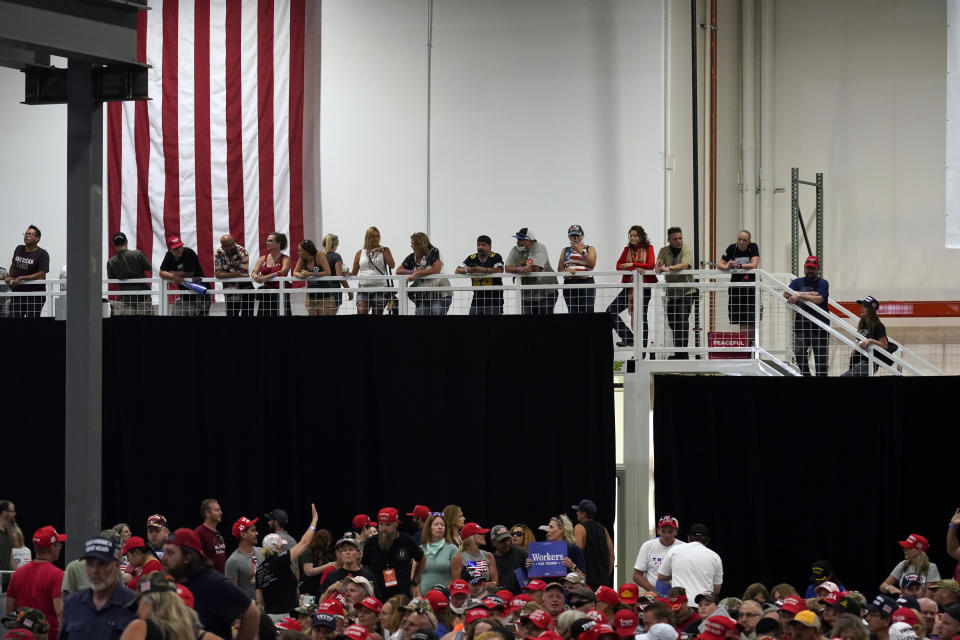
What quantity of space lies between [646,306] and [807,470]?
2.55 meters

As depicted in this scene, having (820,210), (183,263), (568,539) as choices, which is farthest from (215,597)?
(820,210)

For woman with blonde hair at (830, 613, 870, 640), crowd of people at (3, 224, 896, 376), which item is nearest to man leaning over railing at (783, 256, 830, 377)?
crowd of people at (3, 224, 896, 376)

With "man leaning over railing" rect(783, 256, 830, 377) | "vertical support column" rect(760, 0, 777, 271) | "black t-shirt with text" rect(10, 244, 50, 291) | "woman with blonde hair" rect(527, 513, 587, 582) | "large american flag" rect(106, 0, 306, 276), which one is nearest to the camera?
"woman with blonde hair" rect(527, 513, 587, 582)

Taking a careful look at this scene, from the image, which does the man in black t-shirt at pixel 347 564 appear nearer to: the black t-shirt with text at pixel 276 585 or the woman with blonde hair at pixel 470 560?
the black t-shirt with text at pixel 276 585

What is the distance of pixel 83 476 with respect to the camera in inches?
420

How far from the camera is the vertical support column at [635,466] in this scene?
49.3ft

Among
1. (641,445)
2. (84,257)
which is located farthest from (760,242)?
(84,257)

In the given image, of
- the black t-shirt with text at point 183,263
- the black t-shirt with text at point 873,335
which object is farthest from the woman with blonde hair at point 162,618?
the black t-shirt with text at point 183,263

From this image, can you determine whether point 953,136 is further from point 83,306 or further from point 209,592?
point 209,592

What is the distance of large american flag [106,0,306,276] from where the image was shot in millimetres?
19062

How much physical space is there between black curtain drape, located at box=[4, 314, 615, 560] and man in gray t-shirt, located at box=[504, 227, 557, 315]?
1.75 feet

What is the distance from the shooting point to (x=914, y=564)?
13281 mm

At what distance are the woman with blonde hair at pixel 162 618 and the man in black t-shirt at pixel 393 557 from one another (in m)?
5.66

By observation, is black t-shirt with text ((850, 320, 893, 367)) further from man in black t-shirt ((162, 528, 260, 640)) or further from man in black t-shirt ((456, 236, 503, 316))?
man in black t-shirt ((162, 528, 260, 640))
